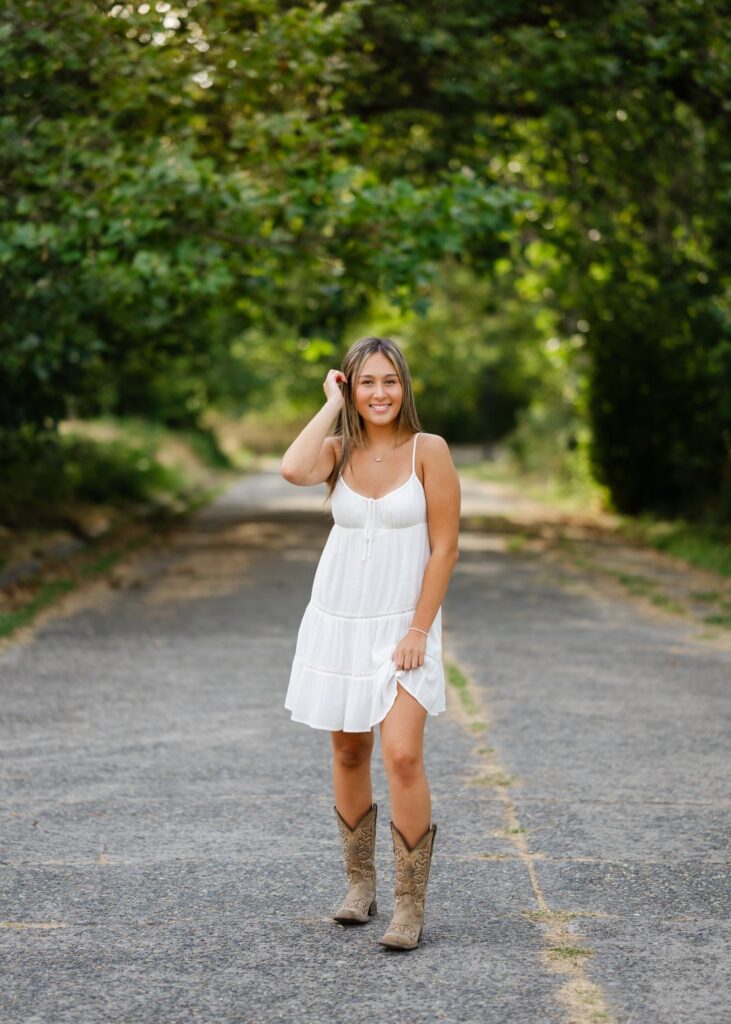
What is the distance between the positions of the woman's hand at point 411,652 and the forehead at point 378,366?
0.86 meters

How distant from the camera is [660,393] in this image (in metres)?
21.1

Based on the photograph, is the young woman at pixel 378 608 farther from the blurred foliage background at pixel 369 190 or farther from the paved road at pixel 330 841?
the blurred foliage background at pixel 369 190

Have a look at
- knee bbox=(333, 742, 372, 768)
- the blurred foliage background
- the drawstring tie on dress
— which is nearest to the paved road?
knee bbox=(333, 742, 372, 768)

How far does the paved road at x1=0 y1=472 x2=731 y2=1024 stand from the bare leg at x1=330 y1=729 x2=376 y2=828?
1.17 ft

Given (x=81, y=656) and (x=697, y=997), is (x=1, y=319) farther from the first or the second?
(x=697, y=997)

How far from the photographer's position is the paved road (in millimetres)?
3951

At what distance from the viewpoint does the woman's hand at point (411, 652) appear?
4.32m

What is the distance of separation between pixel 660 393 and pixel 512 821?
1615cm

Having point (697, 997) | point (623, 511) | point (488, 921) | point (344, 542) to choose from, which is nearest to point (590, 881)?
point (488, 921)

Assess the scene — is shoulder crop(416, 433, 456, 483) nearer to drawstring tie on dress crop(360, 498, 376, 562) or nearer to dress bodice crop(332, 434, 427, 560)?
dress bodice crop(332, 434, 427, 560)

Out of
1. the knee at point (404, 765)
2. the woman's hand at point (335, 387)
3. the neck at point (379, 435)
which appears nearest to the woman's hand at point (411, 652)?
the knee at point (404, 765)

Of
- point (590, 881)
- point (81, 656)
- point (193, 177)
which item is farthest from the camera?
point (193, 177)

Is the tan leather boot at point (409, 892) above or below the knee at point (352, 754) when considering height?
below

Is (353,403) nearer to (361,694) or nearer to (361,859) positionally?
(361,694)
